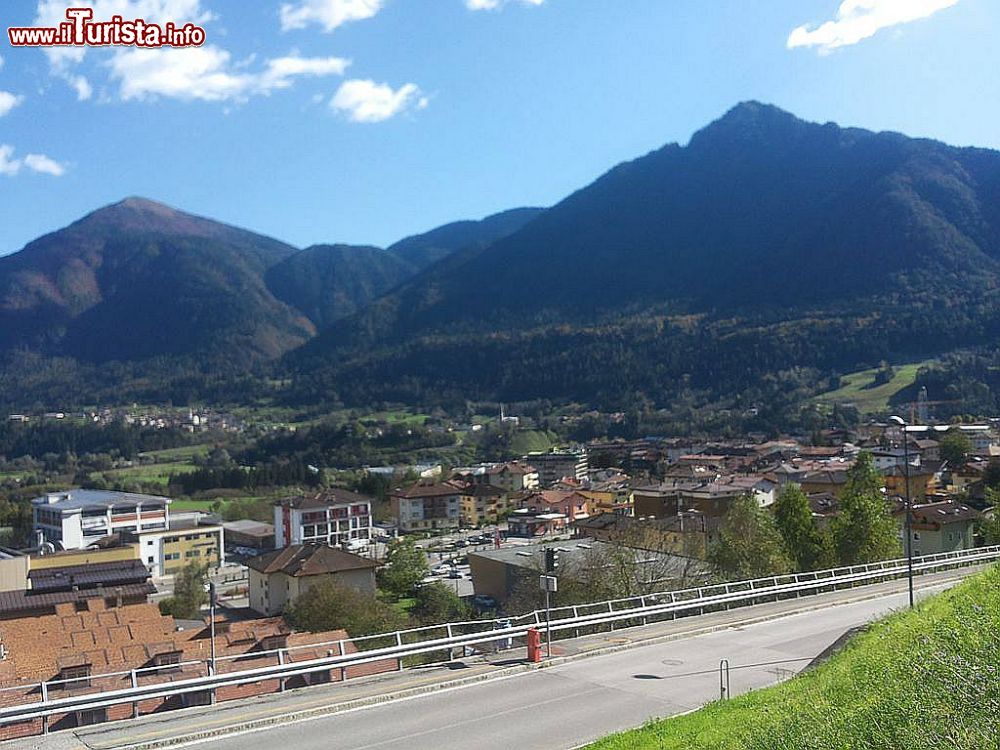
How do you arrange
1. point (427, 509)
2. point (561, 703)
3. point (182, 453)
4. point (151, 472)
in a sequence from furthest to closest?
point (182, 453), point (151, 472), point (427, 509), point (561, 703)

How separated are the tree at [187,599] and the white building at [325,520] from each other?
20.5 m

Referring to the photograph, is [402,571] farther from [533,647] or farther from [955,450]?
[955,450]

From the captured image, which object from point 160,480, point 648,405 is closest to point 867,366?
point 648,405

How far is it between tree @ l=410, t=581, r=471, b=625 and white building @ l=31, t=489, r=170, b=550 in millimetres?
32904

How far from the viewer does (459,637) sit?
50.3ft

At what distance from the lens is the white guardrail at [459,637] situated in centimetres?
1167

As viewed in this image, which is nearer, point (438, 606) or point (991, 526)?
point (438, 606)

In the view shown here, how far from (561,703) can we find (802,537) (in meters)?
26.2

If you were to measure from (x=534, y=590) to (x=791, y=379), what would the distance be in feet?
431

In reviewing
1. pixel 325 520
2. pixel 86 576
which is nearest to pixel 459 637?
pixel 86 576

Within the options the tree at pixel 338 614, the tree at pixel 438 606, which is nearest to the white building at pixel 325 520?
the tree at pixel 438 606

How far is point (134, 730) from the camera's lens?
37.4ft

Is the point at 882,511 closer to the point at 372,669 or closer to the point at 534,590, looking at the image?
the point at 534,590

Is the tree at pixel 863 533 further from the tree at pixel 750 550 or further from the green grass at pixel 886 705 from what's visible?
the green grass at pixel 886 705
